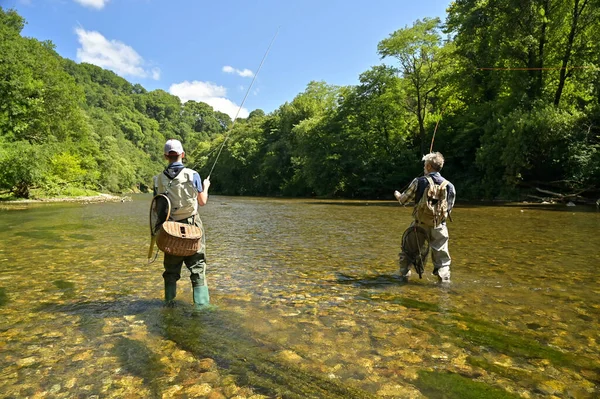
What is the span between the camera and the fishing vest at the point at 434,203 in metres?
5.96

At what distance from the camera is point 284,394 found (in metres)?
2.94

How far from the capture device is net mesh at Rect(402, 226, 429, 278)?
6.33 m

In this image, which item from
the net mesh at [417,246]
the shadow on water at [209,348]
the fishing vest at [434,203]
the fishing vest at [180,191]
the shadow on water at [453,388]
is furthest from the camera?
the net mesh at [417,246]

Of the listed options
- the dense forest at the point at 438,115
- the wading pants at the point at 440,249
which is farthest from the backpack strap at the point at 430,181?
the dense forest at the point at 438,115

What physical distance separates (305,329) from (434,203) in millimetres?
3055

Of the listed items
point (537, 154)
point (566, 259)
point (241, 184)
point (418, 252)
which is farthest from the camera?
point (241, 184)

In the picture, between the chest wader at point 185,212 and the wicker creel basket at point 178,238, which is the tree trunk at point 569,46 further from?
the wicker creel basket at point 178,238

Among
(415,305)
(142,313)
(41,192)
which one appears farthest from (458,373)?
(41,192)

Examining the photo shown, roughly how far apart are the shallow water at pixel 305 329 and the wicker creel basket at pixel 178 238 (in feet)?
2.75

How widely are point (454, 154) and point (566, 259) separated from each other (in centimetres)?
3045

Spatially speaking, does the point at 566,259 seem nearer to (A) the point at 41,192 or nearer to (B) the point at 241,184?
(A) the point at 41,192

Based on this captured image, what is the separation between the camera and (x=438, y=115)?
93.2 ft

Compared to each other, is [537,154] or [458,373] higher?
[537,154]

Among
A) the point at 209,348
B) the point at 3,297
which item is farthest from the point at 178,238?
the point at 3,297
